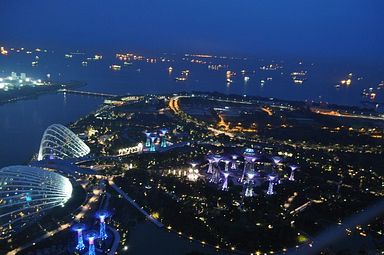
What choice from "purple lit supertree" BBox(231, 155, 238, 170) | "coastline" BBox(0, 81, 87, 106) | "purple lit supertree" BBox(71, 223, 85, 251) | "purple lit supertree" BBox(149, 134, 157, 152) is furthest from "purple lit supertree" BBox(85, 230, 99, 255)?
"coastline" BBox(0, 81, 87, 106)

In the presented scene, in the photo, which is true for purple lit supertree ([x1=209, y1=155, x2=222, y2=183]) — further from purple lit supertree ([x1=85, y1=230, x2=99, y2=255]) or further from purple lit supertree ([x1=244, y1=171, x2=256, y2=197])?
purple lit supertree ([x1=85, y1=230, x2=99, y2=255])

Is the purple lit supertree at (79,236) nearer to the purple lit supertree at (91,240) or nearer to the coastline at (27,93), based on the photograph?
the purple lit supertree at (91,240)

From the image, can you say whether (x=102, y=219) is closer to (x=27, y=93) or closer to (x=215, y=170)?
(x=215, y=170)

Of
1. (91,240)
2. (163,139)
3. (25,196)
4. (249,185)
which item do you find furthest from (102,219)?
(163,139)

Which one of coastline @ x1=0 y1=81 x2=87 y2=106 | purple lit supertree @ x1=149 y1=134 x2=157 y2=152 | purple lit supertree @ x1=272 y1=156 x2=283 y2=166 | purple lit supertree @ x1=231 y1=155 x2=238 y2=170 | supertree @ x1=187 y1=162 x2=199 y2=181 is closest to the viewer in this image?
supertree @ x1=187 y1=162 x2=199 y2=181

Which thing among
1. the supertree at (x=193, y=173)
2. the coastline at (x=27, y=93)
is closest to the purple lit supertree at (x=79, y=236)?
the supertree at (x=193, y=173)

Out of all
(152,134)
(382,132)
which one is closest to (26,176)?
(152,134)
